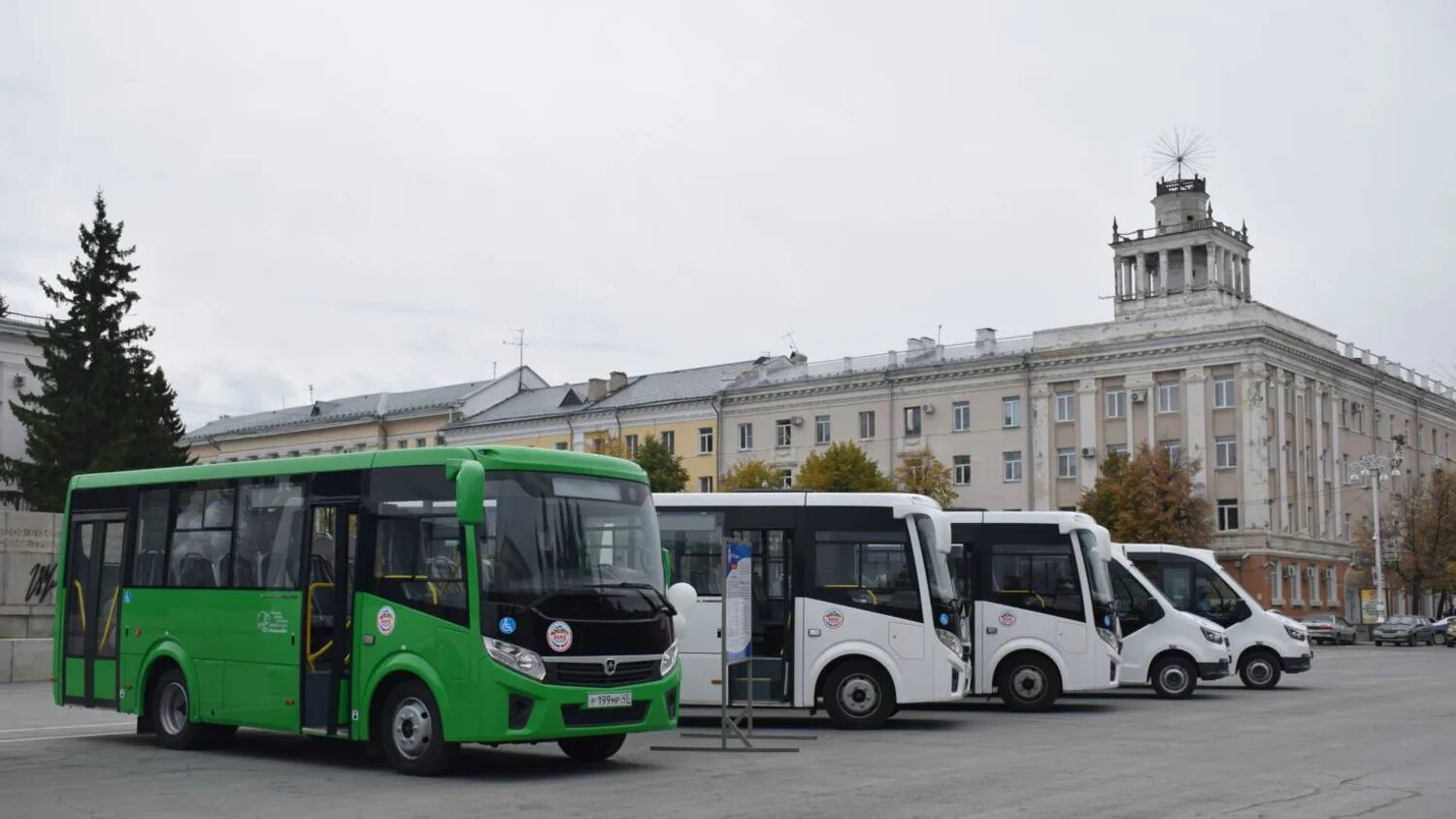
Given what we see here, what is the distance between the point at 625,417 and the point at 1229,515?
32.3 meters

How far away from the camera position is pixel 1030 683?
71.1 feet

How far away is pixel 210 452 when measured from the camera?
99562mm

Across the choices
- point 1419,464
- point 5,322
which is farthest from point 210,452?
point 1419,464

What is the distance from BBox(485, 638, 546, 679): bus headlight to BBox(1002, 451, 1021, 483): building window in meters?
57.3

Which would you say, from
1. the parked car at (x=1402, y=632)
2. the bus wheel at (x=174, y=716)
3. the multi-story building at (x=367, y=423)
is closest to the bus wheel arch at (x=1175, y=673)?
the bus wheel at (x=174, y=716)

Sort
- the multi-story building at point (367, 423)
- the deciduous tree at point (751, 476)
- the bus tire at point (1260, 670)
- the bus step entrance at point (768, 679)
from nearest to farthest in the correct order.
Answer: the bus step entrance at point (768, 679), the bus tire at point (1260, 670), the deciduous tree at point (751, 476), the multi-story building at point (367, 423)

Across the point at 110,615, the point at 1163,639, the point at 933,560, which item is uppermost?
the point at 933,560

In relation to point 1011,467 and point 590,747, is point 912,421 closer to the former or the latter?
point 1011,467

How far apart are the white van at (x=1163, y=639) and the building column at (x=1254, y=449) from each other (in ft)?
126

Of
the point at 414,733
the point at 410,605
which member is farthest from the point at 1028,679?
the point at 410,605

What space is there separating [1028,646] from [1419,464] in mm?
64938

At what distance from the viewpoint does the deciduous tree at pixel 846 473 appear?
2507 inches

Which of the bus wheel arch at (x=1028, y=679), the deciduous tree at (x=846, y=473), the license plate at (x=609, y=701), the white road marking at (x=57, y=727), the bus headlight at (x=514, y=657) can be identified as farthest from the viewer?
the deciduous tree at (x=846, y=473)

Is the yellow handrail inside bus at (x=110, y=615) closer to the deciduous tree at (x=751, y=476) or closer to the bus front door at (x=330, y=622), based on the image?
the bus front door at (x=330, y=622)
